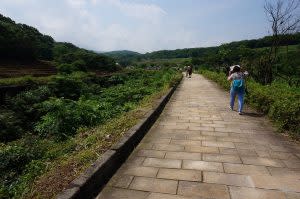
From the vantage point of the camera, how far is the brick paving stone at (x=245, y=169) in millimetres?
4469

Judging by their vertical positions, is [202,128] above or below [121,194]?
below

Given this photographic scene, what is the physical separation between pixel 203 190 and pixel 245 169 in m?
1.08

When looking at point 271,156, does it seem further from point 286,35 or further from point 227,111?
point 286,35

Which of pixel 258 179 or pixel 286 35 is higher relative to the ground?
pixel 286 35

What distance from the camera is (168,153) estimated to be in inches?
211

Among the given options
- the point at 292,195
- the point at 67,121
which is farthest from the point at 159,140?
the point at 67,121

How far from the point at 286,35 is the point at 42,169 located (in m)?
17.3

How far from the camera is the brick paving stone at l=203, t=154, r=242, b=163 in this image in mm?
4992

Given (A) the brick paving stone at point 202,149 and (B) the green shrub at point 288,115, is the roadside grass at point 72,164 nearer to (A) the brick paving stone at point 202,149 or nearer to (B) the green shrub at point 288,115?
(A) the brick paving stone at point 202,149

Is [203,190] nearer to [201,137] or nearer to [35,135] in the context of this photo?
[201,137]

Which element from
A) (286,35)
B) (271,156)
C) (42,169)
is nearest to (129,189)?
(42,169)

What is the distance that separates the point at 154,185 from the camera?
4.00m

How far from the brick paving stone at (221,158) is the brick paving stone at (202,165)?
0.19 metres

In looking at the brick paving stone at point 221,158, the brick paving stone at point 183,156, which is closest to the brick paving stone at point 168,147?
the brick paving stone at point 183,156
